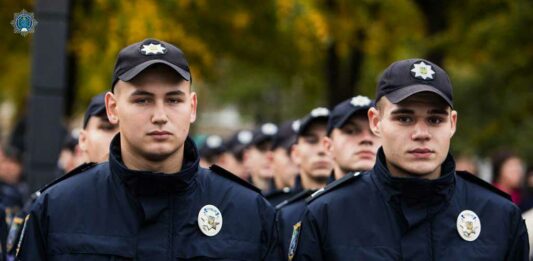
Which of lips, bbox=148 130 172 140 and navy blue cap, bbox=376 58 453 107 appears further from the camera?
navy blue cap, bbox=376 58 453 107

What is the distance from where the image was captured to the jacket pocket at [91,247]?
210 inches

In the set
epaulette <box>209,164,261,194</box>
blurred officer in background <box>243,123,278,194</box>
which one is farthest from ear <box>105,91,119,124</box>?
blurred officer in background <box>243,123,278,194</box>

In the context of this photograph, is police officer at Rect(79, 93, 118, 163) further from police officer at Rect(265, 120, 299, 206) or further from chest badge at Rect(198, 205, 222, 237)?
chest badge at Rect(198, 205, 222, 237)

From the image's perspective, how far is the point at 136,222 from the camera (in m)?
5.40

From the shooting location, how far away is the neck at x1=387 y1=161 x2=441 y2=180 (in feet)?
18.6

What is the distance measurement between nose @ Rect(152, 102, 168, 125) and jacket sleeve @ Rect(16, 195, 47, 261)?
2.27 feet

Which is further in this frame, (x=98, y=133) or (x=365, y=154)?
(x=98, y=133)

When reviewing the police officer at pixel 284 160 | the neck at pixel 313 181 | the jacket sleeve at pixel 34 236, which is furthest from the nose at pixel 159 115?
the police officer at pixel 284 160

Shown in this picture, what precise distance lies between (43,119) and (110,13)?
16.7 feet

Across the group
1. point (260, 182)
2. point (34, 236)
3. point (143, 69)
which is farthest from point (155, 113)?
point (260, 182)

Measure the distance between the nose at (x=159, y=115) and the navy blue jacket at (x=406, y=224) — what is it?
921mm

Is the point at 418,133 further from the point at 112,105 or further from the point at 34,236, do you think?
the point at 34,236

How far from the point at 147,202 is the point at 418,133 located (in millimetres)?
1383

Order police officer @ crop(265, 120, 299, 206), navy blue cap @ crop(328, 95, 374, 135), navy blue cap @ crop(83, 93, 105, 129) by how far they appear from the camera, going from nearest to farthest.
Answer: navy blue cap @ crop(328, 95, 374, 135)
navy blue cap @ crop(83, 93, 105, 129)
police officer @ crop(265, 120, 299, 206)
